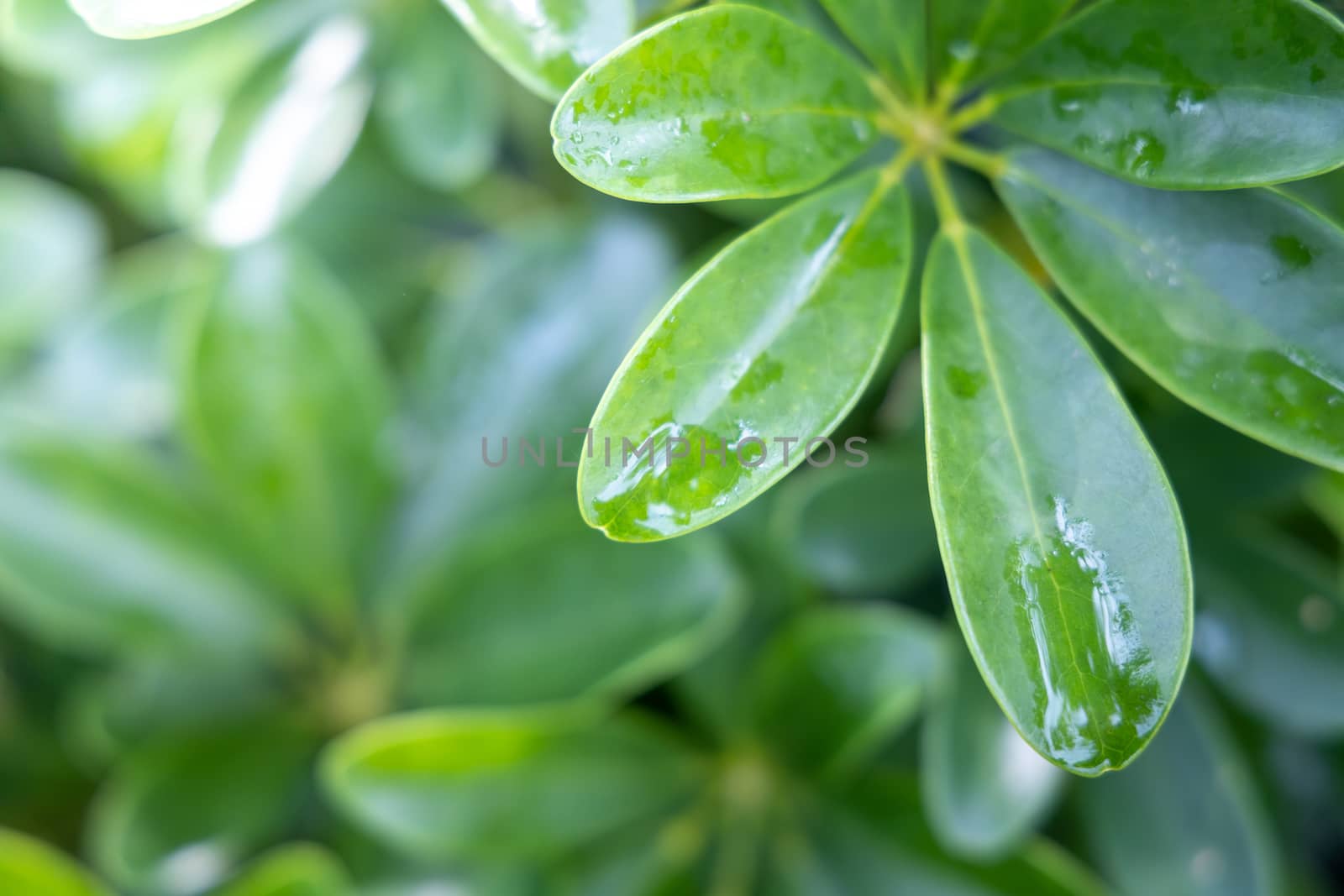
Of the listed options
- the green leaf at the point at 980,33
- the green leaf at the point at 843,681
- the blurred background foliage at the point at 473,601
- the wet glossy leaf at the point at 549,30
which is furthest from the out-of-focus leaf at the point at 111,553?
the green leaf at the point at 980,33

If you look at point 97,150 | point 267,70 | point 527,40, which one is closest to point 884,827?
point 527,40

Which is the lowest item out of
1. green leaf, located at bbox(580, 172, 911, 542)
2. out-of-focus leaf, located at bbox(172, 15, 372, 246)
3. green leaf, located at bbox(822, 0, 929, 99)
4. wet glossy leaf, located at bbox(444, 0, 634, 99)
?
green leaf, located at bbox(580, 172, 911, 542)

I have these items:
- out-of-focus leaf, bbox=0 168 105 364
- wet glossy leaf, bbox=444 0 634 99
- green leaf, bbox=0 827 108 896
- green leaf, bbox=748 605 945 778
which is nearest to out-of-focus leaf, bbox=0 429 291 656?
green leaf, bbox=0 827 108 896

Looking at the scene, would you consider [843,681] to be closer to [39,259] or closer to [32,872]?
[32,872]

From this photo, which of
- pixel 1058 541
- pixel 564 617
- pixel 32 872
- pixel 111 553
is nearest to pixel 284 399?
pixel 111 553

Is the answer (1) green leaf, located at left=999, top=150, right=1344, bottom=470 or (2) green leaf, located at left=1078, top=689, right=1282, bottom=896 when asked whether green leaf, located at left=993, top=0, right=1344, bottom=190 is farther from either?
(2) green leaf, located at left=1078, top=689, right=1282, bottom=896

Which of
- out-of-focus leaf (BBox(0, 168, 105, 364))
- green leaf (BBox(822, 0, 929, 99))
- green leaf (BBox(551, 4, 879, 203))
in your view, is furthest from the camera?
out-of-focus leaf (BBox(0, 168, 105, 364))
